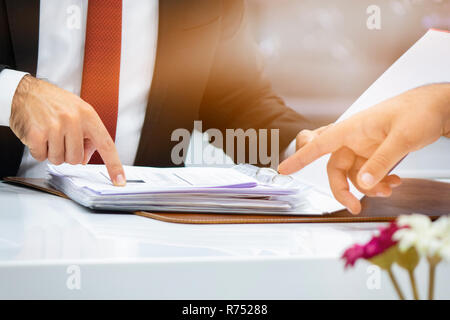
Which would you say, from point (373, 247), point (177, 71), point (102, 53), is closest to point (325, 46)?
point (177, 71)

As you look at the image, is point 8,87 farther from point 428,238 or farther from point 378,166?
point 428,238

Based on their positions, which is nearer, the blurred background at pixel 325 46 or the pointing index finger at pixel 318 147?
the pointing index finger at pixel 318 147

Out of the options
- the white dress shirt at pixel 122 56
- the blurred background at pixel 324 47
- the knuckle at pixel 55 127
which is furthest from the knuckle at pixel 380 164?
the blurred background at pixel 324 47

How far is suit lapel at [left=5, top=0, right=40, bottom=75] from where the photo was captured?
1.06 meters

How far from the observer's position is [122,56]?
1346mm

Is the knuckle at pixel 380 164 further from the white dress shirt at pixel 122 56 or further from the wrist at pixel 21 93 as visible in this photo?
the white dress shirt at pixel 122 56

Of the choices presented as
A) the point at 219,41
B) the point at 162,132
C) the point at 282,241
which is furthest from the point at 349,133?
the point at 219,41

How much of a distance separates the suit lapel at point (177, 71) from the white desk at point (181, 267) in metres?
0.79

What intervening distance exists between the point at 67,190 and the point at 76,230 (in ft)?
0.77

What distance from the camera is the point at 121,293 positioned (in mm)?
452

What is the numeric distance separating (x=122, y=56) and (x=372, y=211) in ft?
2.76

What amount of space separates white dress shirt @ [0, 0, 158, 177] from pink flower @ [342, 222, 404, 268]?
3.62ft

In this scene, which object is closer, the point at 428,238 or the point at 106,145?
the point at 428,238

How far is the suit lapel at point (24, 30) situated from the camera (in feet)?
3.49
